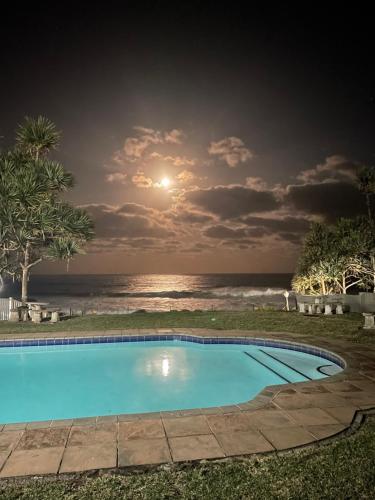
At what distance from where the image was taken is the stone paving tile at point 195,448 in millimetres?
3389

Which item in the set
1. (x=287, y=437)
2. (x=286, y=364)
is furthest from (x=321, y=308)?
(x=287, y=437)

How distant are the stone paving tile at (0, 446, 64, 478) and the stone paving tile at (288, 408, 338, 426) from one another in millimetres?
2756

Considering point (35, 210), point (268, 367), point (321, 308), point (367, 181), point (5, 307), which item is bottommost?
point (268, 367)

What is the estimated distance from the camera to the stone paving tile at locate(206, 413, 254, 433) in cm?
403

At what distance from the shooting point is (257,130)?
20.8m

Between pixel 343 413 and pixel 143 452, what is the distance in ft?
8.63

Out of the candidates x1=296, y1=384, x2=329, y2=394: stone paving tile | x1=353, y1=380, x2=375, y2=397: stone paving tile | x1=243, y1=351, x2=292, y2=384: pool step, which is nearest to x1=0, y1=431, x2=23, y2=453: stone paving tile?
x1=296, y1=384, x2=329, y2=394: stone paving tile

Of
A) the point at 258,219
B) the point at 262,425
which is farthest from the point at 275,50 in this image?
the point at 258,219

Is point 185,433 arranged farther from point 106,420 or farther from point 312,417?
point 312,417

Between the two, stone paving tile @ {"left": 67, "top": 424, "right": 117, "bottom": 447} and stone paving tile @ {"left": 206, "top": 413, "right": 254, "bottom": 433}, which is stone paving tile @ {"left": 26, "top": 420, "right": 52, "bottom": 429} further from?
stone paving tile @ {"left": 206, "top": 413, "right": 254, "bottom": 433}

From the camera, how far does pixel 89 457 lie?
11.1ft

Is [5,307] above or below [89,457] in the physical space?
above

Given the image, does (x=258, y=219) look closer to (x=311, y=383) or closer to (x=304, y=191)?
(x=304, y=191)

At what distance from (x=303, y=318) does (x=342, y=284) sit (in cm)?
1110
